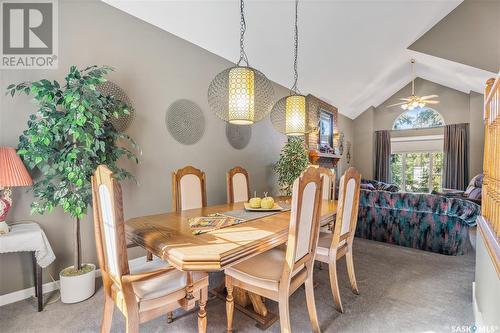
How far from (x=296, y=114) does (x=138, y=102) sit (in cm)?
179

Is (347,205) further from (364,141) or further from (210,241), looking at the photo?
(364,141)

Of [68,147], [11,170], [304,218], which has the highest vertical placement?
[68,147]

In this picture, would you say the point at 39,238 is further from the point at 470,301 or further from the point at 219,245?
the point at 470,301

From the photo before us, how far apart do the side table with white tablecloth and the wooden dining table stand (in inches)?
31.9

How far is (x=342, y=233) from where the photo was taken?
2082 mm

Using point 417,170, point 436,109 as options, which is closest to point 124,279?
point 417,170

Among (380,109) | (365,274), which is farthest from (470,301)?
(380,109)

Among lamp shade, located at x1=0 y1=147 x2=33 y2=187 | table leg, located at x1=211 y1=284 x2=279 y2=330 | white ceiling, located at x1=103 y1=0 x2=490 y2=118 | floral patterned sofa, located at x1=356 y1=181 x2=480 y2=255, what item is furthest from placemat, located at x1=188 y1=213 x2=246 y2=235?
floral patterned sofa, located at x1=356 y1=181 x2=480 y2=255

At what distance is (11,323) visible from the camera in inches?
70.2

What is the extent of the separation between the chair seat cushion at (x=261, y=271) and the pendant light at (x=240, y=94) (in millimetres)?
1037

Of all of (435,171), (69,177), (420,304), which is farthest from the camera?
(435,171)

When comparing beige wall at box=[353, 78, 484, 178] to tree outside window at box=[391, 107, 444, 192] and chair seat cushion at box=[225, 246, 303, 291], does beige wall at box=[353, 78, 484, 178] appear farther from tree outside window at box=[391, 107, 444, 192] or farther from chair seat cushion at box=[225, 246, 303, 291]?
chair seat cushion at box=[225, 246, 303, 291]

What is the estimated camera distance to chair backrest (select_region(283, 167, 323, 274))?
1.41 metres

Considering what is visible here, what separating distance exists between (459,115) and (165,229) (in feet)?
28.4
